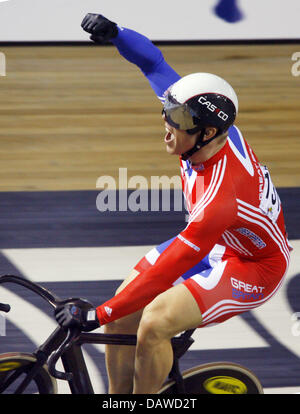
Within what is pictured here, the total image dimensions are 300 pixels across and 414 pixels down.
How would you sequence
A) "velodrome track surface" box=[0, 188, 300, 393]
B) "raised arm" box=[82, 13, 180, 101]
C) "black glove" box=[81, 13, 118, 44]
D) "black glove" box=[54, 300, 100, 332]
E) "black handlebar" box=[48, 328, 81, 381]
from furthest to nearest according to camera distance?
"velodrome track surface" box=[0, 188, 300, 393] → "raised arm" box=[82, 13, 180, 101] → "black glove" box=[81, 13, 118, 44] → "black glove" box=[54, 300, 100, 332] → "black handlebar" box=[48, 328, 81, 381]

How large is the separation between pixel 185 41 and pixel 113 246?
4.39m

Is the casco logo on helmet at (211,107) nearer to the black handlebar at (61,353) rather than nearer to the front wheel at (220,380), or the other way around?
the black handlebar at (61,353)

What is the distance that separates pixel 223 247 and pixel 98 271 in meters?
2.01

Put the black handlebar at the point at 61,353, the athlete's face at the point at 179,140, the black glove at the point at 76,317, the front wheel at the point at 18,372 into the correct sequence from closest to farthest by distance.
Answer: the black handlebar at the point at 61,353 < the black glove at the point at 76,317 < the front wheel at the point at 18,372 < the athlete's face at the point at 179,140

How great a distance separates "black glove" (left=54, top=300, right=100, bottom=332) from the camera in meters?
3.00

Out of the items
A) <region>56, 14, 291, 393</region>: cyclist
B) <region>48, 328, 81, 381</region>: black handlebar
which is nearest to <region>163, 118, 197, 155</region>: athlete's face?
<region>56, 14, 291, 393</region>: cyclist

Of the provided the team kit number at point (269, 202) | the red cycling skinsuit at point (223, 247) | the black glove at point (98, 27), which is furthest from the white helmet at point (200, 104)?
the black glove at point (98, 27)

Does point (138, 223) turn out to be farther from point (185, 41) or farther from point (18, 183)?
point (185, 41)

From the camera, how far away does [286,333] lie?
4.84m

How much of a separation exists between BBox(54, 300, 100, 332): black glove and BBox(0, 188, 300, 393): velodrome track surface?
1.23 m

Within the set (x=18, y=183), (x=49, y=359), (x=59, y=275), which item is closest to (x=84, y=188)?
(x=18, y=183)

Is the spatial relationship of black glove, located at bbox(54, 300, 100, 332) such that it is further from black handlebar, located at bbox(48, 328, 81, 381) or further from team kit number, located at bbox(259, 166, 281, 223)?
team kit number, located at bbox(259, 166, 281, 223)

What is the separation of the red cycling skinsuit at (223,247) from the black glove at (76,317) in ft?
0.10

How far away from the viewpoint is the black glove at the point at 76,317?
300 centimetres
